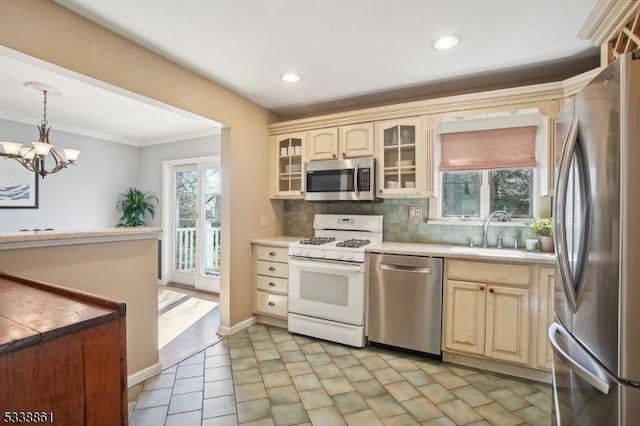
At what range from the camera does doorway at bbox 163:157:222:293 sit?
15.4 feet

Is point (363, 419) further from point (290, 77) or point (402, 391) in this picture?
point (290, 77)

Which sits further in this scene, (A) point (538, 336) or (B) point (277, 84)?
(B) point (277, 84)

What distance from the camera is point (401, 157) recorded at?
3.00 meters

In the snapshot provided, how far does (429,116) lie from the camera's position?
9.19ft

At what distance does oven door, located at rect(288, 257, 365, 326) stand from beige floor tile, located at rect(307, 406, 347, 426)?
910 millimetres

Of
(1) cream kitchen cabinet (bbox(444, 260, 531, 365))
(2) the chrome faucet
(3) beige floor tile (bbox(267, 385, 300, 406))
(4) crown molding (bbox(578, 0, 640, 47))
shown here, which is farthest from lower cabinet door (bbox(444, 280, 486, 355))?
(4) crown molding (bbox(578, 0, 640, 47))

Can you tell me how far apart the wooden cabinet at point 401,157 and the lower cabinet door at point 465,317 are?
0.91 metres

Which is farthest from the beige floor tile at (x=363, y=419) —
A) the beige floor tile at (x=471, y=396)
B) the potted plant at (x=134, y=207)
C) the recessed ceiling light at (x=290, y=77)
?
the potted plant at (x=134, y=207)

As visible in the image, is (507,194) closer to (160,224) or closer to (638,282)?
(638,282)

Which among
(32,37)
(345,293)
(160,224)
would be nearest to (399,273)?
(345,293)

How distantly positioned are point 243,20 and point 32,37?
1.14m

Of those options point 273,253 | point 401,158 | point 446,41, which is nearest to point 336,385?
point 273,253

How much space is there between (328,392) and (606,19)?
110 inches

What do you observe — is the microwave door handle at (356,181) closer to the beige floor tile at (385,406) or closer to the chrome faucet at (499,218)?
the chrome faucet at (499,218)
